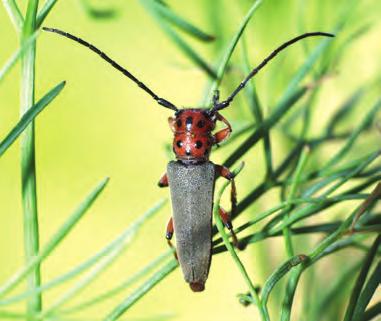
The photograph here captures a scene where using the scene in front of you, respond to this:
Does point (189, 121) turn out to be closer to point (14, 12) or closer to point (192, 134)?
point (192, 134)

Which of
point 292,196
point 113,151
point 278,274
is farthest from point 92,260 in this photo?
point 113,151

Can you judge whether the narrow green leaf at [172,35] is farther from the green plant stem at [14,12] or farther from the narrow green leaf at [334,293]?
the narrow green leaf at [334,293]

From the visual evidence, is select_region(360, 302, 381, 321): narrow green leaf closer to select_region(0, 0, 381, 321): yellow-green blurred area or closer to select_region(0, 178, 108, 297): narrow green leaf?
select_region(0, 178, 108, 297): narrow green leaf

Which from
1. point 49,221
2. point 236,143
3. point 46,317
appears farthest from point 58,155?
point 46,317

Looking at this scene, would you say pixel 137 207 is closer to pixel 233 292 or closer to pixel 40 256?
pixel 233 292

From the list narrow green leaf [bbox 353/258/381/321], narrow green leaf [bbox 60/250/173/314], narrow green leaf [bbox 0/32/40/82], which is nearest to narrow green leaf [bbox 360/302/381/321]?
narrow green leaf [bbox 353/258/381/321]

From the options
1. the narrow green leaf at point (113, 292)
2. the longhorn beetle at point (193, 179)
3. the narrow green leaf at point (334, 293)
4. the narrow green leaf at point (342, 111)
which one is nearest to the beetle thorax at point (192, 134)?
the longhorn beetle at point (193, 179)
